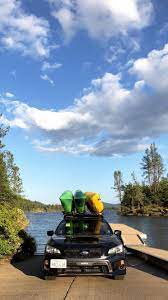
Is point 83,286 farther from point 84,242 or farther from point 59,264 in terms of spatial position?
point 84,242

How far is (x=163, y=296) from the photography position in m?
8.65

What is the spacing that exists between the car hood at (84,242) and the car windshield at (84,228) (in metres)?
0.52

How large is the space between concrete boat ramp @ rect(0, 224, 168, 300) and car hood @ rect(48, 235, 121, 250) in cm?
75

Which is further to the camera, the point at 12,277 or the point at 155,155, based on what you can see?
the point at 155,155

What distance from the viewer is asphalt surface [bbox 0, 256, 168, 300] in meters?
8.80

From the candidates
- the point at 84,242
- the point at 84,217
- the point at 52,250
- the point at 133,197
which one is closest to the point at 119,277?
the point at 84,242

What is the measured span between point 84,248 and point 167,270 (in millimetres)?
2471

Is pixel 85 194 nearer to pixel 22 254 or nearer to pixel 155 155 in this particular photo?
pixel 22 254

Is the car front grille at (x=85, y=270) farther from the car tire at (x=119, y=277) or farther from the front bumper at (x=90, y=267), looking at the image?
the car tire at (x=119, y=277)

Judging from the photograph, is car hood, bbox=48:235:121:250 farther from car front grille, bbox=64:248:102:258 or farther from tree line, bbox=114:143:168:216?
tree line, bbox=114:143:168:216

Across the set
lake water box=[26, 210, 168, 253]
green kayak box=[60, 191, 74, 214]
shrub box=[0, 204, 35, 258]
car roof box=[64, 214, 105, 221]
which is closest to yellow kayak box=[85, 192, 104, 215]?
green kayak box=[60, 191, 74, 214]

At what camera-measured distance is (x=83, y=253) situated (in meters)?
10.3

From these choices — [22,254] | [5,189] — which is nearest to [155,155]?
[5,189]

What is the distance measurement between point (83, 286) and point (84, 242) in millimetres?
1136
